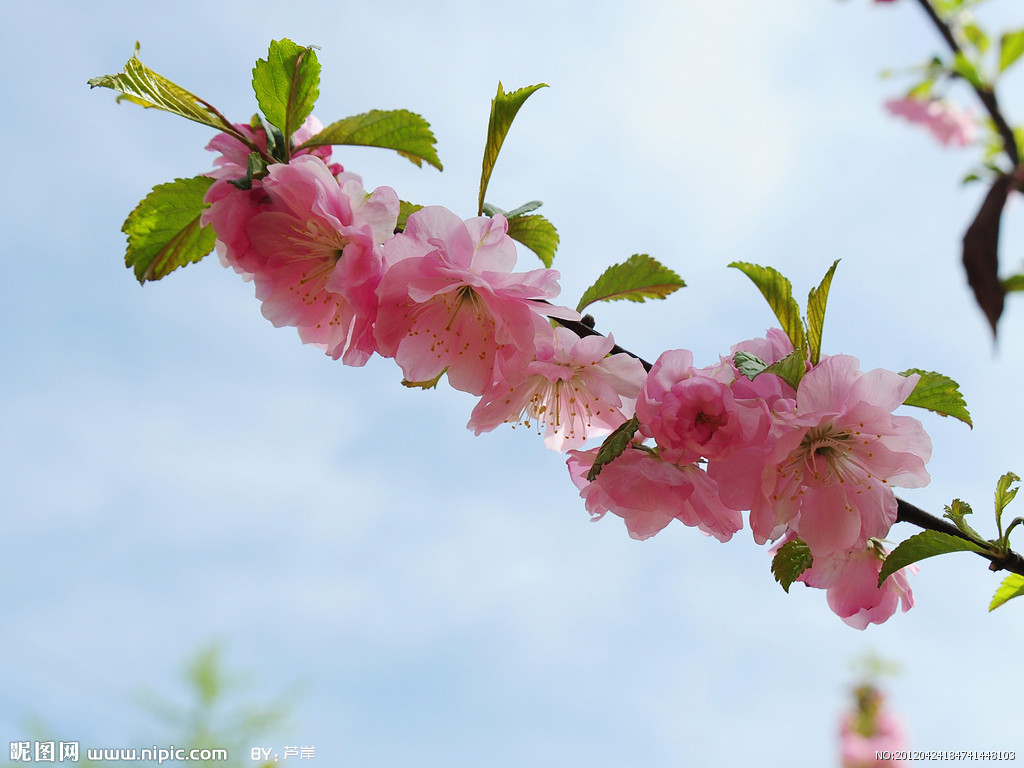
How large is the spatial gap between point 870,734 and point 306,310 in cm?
684

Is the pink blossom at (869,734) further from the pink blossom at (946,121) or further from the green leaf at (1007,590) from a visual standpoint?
the green leaf at (1007,590)

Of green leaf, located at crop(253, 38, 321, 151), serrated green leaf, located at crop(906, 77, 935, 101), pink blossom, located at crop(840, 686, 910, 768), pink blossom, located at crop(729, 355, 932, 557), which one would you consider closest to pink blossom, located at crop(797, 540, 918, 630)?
pink blossom, located at crop(729, 355, 932, 557)

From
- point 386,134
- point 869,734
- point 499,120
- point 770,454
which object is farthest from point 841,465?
point 869,734

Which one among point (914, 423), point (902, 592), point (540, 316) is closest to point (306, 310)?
point (540, 316)

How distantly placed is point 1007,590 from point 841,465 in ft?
0.85

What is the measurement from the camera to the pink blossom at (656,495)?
0.75 m

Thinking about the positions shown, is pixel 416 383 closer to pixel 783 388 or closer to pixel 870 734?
pixel 783 388

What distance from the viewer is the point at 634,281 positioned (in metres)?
0.85

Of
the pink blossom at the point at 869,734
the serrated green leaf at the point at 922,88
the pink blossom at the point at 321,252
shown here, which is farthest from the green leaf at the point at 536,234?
the pink blossom at the point at 869,734

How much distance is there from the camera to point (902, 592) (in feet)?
2.96

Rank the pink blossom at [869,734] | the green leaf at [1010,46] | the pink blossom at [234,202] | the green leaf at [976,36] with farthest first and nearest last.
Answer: the pink blossom at [869,734], the pink blossom at [234,202], the green leaf at [976,36], the green leaf at [1010,46]

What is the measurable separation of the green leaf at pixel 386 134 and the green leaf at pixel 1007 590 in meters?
0.74

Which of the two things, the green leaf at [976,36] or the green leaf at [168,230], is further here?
the green leaf at [168,230]

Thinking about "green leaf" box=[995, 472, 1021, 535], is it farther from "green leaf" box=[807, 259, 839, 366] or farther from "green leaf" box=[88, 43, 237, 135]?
"green leaf" box=[88, 43, 237, 135]
